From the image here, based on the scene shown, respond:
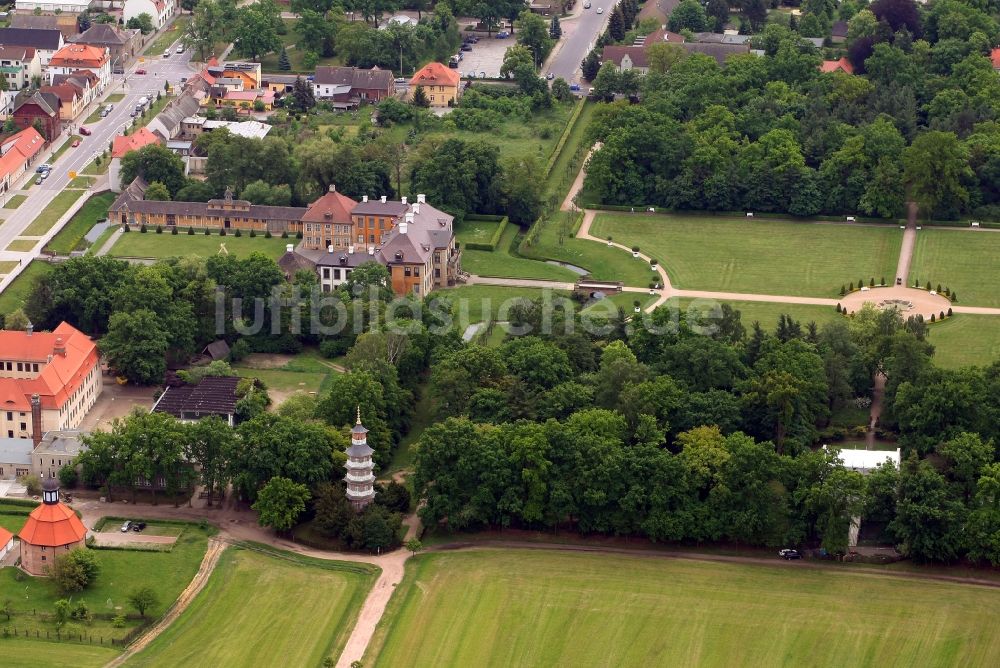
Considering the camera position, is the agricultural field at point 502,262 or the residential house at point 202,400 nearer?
the residential house at point 202,400

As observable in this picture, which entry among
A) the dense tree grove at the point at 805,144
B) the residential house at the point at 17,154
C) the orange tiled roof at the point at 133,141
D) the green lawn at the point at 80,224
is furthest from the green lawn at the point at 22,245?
the dense tree grove at the point at 805,144

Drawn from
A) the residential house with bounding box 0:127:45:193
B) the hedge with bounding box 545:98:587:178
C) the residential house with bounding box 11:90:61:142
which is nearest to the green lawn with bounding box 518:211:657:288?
the hedge with bounding box 545:98:587:178

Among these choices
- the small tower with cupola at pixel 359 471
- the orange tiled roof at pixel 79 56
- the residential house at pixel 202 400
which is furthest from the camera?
the orange tiled roof at pixel 79 56

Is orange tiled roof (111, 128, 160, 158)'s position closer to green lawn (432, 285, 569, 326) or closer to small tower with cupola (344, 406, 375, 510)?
green lawn (432, 285, 569, 326)

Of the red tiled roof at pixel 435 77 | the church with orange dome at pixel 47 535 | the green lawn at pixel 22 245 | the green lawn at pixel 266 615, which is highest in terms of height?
the red tiled roof at pixel 435 77

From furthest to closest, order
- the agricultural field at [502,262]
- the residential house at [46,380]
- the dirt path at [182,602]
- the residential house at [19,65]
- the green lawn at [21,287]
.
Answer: the residential house at [19,65], the agricultural field at [502,262], the green lawn at [21,287], the residential house at [46,380], the dirt path at [182,602]

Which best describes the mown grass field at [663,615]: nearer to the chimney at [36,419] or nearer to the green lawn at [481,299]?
the chimney at [36,419]
